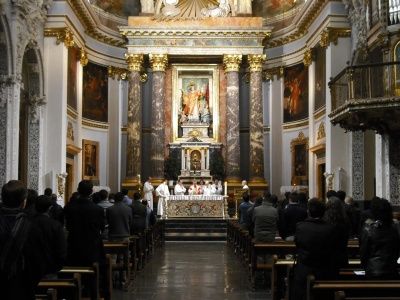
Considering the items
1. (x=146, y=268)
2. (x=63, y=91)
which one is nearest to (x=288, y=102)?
(x=63, y=91)

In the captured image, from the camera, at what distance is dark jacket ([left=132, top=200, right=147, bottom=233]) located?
1587 cm

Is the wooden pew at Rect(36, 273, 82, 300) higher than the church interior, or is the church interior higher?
the church interior

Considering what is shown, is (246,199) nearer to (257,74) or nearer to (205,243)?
(205,243)

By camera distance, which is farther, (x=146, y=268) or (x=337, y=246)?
(x=146, y=268)

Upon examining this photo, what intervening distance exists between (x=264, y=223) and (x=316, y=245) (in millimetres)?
5613

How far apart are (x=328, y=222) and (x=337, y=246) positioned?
1.02ft

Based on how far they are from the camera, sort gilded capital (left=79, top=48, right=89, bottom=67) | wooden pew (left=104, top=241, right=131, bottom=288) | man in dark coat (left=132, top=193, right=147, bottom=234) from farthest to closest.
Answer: gilded capital (left=79, top=48, right=89, bottom=67) → man in dark coat (left=132, top=193, right=147, bottom=234) → wooden pew (left=104, top=241, right=131, bottom=288)

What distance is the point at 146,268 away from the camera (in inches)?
600

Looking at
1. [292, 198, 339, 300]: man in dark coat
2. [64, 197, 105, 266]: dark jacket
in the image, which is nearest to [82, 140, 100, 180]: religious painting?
[64, 197, 105, 266]: dark jacket

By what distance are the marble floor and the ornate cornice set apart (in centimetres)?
1484

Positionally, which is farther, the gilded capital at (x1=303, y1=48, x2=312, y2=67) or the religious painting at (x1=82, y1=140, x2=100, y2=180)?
the religious painting at (x1=82, y1=140, x2=100, y2=180)

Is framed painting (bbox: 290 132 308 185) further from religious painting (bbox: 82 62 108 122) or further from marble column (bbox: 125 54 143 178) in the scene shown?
religious painting (bbox: 82 62 108 122)

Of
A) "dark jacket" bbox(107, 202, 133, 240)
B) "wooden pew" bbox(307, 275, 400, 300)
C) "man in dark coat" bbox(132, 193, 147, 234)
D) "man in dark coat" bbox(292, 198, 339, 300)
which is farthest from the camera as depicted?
"man in dark coat" bbox(132, 193, 147, 234)

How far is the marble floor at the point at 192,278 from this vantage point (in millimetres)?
11227
